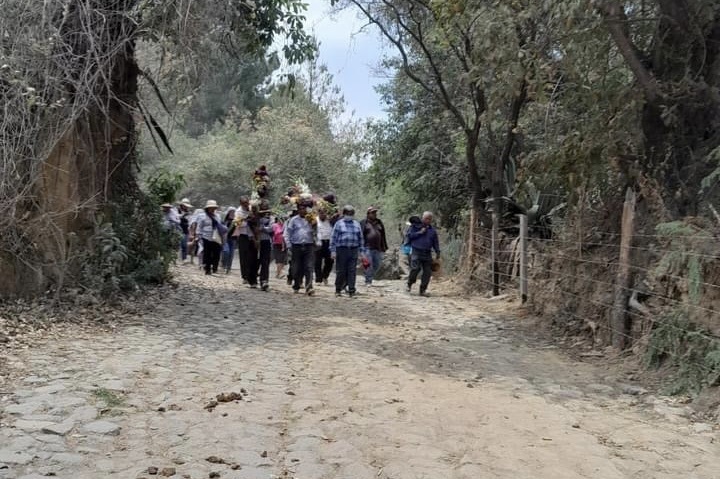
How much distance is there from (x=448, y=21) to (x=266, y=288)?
5.56 m

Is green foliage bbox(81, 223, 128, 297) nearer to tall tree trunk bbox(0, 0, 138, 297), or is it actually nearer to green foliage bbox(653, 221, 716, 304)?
tall tree trunk bbox(0, 0, 138, 297)

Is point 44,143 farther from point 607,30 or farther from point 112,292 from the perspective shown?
point 607,30

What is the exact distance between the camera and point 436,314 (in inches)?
437

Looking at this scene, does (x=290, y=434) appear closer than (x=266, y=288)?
Yes

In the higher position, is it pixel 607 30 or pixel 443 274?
pixel 607 30

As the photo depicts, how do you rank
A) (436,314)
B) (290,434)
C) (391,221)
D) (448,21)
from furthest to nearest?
(391,221), (436,314), (448,21), (290,434)

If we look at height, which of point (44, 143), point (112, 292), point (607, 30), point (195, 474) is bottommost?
point (195, 474)

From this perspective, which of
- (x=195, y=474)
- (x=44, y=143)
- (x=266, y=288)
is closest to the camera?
(x=195, y=474)

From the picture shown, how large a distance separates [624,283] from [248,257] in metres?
7.16

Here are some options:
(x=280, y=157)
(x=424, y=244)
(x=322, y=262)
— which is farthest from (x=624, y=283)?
(x=280, y=157)

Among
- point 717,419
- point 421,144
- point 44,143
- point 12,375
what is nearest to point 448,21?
point 44,143

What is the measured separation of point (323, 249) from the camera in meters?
14.3

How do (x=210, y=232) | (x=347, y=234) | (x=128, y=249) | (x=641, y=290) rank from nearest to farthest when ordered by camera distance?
(x=641, y=290), (x=128, y=249), (x=347, y=234), (x=210, y=232)

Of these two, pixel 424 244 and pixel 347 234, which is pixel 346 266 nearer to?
pixel 347 234
